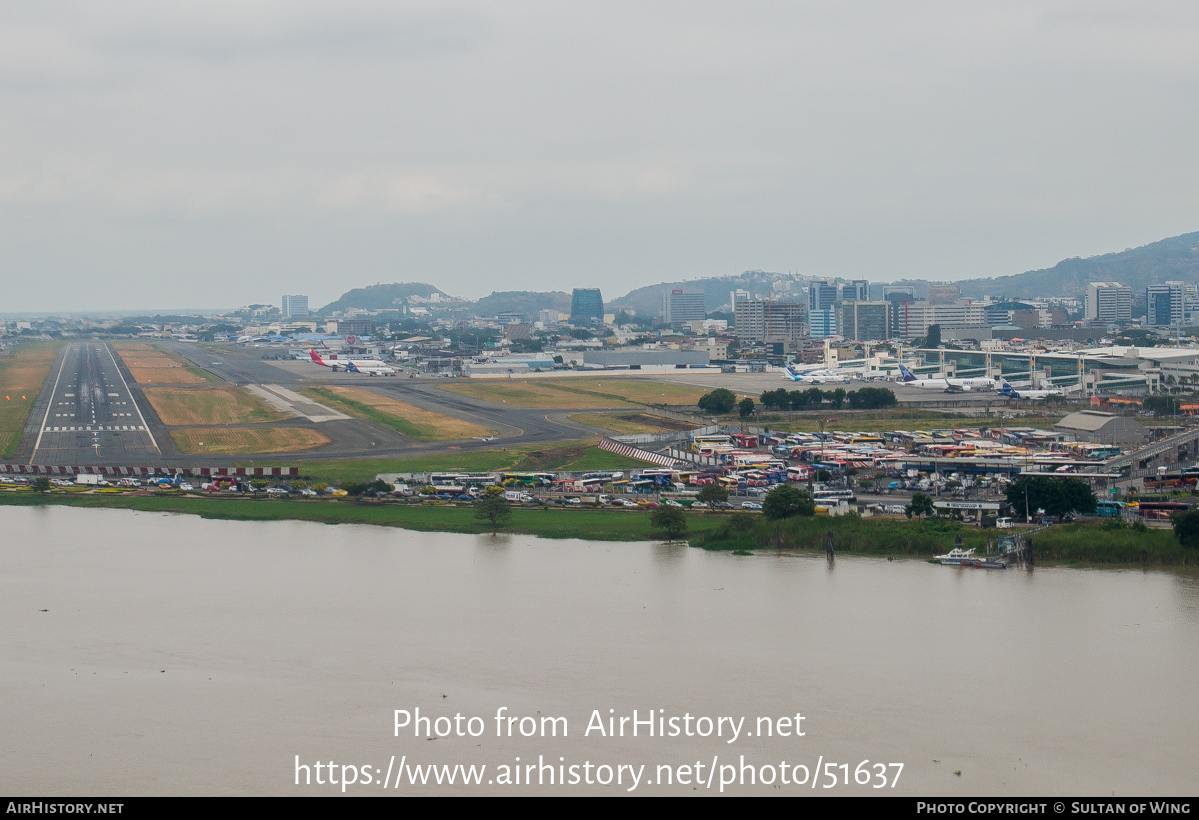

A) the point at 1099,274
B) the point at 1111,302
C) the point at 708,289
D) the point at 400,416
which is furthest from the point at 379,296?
the point at 400,416

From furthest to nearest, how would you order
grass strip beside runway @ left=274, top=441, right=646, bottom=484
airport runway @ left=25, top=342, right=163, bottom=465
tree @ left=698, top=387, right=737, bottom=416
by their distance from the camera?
tree @ left=698, top=387, right=737, bottom=416 < airport runway @ left=25, top=342, right=163, bottom=465 < grass strip beside runway @ left=274, top=441, right=646, bottom=484

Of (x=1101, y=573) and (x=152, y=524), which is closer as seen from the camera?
(x=1101, y=573)

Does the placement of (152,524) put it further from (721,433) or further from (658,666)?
(721,433)

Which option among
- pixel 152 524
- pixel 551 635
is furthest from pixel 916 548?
pixel 152 524

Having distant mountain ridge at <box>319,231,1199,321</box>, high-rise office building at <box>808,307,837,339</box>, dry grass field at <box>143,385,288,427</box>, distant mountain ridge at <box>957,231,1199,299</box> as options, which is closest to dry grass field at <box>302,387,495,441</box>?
A: dry grass field at <box>143,385,288,427</box>

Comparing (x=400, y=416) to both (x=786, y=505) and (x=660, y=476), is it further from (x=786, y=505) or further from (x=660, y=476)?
(x=786, y=505)

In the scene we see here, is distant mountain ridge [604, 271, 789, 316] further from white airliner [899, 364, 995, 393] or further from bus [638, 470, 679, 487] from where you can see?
bus [638, 470, 679, 487]
